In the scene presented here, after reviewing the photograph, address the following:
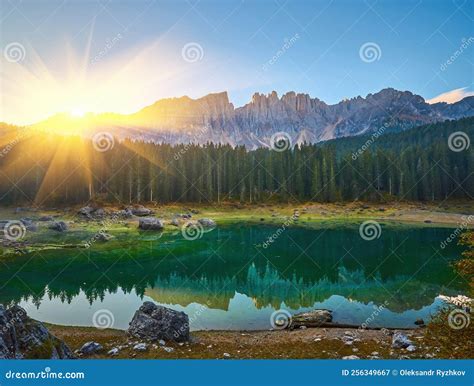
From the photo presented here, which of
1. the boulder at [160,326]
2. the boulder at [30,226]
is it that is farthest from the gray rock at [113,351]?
the boulder at [30,226]

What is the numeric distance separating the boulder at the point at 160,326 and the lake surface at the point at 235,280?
3214 mm

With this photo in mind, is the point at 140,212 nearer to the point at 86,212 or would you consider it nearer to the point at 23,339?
the point at 86,212

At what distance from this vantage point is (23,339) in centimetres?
846

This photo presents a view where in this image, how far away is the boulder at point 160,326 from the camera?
12.9 meters

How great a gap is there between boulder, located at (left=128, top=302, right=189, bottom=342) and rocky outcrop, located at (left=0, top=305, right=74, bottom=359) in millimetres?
4192

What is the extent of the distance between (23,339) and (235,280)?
17571 millimetres

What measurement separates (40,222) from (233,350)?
46.7 meters

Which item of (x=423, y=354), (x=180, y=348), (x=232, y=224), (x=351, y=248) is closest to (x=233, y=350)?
(x=180, y=348)

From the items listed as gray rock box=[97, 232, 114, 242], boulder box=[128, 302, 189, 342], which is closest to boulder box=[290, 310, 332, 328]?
boulder box=[128, 302, 189, 342]

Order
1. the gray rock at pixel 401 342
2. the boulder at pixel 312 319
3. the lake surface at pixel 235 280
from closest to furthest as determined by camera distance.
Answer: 1. the gray rock at pixel 401 342
2. the boulder at pixel 312 319
3. the lake surface at pixel 235 280

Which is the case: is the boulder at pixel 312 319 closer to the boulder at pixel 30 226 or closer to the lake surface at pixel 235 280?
the lake surface at pixel 235 280

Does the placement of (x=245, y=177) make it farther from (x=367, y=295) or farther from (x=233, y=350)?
(x=233, y=350)

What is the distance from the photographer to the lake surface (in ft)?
60.4

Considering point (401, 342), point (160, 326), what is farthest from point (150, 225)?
point (401, 342)
